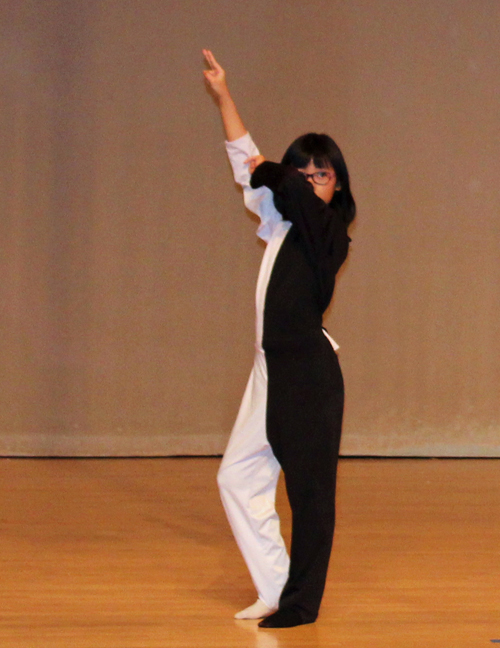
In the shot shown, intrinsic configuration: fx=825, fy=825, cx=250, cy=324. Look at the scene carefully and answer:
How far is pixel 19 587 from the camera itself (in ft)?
7.37

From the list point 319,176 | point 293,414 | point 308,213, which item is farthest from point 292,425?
point 319,176

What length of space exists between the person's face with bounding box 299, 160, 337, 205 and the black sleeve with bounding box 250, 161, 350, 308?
0.06m

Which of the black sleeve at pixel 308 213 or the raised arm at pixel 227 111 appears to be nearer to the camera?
the black sleeve at pixel 308 213

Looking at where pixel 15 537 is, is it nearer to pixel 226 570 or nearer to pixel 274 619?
pixel 226 570

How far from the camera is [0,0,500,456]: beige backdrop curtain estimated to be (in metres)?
4.29

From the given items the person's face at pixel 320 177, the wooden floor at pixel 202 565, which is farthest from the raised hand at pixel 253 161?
the wooden floor at pixel 202 565

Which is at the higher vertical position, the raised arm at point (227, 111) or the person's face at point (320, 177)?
the raised arm at point (227, 111)

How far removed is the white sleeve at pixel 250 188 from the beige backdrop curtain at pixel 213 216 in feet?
7.69

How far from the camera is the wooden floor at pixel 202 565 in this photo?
196 centimetres

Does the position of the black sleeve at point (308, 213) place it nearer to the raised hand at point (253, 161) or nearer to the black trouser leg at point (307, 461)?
the raised hand at point (253, 161)

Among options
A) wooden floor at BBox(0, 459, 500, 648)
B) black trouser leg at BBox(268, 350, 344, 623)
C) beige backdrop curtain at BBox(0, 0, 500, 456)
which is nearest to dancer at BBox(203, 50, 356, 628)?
black trouser leg at BBox(268, 350, 344, 623)

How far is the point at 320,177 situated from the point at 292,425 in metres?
0.60

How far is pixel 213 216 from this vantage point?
441 centimetres

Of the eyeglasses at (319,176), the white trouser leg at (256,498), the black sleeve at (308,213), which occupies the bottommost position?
the white trouser leg at (256,498)
